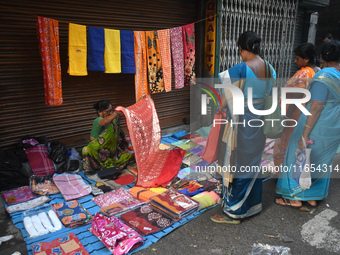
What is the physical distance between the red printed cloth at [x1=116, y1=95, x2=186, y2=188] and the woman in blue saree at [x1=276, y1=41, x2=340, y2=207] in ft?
5.22

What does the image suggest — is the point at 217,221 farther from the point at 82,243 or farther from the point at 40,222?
the point at 40,222

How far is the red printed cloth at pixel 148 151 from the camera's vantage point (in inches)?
152

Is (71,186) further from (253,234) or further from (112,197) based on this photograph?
(253,234)

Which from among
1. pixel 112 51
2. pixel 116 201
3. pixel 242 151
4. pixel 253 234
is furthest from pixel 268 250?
pixel 112 51

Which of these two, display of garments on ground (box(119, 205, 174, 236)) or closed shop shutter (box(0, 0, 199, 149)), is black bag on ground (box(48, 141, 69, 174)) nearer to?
closed shop shutter (box(0, 0, 199, 149))

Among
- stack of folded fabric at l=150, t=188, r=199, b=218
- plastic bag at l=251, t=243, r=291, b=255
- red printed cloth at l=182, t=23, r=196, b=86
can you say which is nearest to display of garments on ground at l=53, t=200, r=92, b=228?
stack of folded fabric at l=150, t=188, r=199, b=218

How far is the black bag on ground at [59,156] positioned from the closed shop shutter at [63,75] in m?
0.37

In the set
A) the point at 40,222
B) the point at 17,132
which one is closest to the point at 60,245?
the point at 40,222

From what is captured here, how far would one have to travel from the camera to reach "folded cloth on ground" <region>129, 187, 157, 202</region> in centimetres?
357

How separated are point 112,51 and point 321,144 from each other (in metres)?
3.34

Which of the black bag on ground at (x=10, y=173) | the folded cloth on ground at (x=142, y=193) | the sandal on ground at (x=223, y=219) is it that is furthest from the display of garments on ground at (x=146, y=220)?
the black bag on ground at (x=10, y=173)

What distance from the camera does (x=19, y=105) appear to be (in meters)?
4.20

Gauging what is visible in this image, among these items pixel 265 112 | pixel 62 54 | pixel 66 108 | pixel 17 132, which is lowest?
pixel 17 132

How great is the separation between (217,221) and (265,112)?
1.39m
